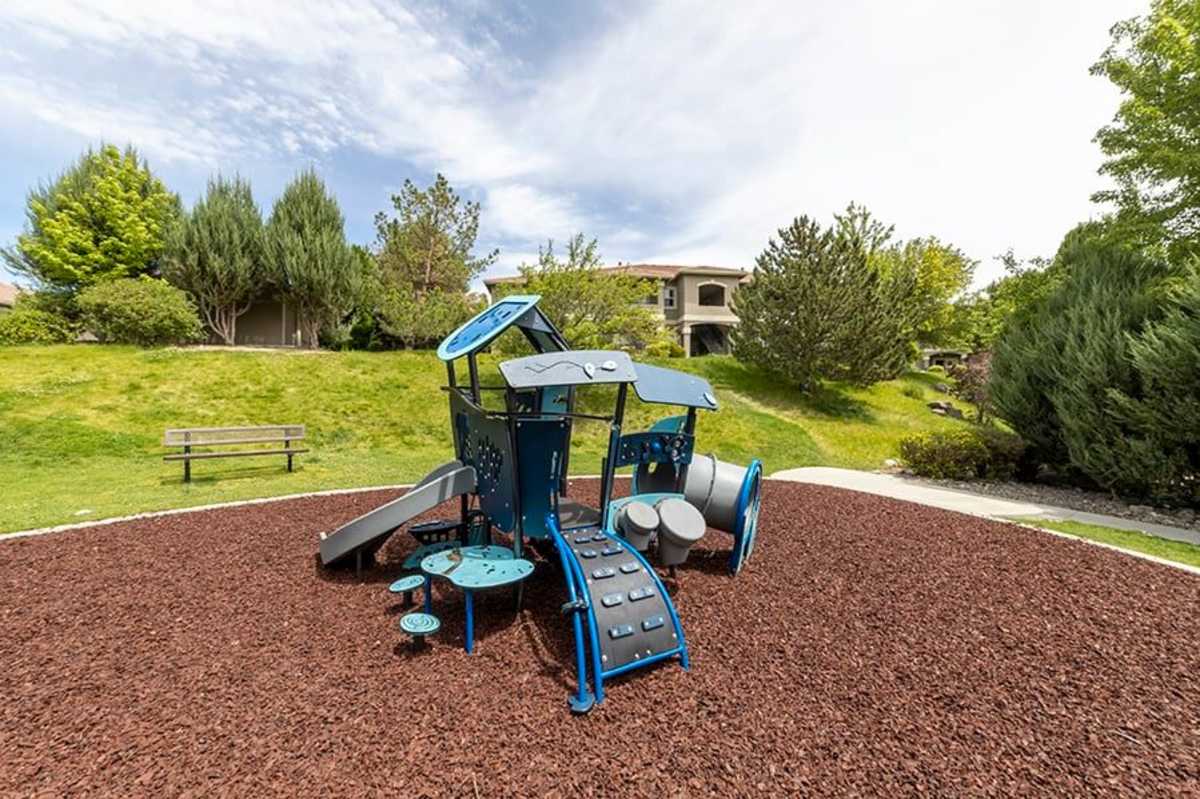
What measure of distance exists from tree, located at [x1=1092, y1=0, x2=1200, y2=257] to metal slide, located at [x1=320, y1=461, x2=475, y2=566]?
Result: 12.6 m

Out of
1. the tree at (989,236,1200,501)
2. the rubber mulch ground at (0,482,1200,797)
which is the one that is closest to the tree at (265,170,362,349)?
the rubber mulch ground at (0,482,1200,797)

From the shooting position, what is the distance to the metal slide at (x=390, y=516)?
4094 millimetres

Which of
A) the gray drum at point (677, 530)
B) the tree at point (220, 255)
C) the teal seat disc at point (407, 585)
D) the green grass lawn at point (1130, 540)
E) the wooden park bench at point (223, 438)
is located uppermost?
the tree at point (220, 255)

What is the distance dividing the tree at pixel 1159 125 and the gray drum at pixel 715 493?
10156mm

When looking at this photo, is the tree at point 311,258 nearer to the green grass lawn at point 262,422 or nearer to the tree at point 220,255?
the tree at point 220,255

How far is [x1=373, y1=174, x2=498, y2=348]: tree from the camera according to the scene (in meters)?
20.6

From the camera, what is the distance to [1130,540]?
6.00 meters

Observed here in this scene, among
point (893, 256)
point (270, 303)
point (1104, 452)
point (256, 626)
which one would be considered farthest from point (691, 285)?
point (256, 626)

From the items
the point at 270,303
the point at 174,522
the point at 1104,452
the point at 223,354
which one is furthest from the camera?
the point at 270,303

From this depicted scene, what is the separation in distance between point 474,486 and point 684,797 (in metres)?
2.92

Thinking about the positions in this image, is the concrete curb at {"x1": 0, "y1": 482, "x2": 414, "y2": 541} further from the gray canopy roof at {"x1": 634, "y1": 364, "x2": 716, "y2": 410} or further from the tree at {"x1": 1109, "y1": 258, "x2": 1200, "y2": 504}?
the tree at {"x1": 1109, "y1": 258, "x2": 1200, "y2": 504}

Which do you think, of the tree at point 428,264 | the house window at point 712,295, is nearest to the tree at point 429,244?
the tree at point 428,264

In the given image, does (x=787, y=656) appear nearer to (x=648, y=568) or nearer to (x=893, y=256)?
(x=648, y=568)

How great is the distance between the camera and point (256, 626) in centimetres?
356
